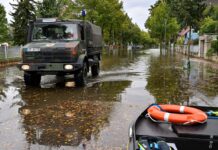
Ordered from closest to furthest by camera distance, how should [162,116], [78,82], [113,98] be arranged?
1. [162,116]
2. [113,98]
3. [78,82]

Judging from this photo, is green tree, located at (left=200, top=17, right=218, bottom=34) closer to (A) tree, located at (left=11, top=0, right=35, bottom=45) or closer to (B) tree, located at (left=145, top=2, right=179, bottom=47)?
(A) tree, located at (left=11, top=0, right=35, bottom=45)

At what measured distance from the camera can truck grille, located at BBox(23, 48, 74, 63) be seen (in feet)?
31.0

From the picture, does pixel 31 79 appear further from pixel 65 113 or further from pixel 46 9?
pixel 46 9

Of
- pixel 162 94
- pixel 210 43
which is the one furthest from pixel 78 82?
pixel 210 43

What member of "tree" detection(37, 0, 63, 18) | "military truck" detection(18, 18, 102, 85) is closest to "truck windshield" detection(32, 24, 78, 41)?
"military truck" detection(18, 18, 102, 85)

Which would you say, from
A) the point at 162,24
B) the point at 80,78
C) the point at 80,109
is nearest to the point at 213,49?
the point at 80,78

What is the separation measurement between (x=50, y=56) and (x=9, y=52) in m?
14.4

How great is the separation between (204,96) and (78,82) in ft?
15.0

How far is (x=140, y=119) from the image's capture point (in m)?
3.80

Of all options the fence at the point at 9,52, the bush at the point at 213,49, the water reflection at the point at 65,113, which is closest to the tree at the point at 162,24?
the bush at the point at 213,49

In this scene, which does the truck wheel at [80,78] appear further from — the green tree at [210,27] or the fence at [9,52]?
the green tree at [210,27]

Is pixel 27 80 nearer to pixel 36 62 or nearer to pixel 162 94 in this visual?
pixel 36 62

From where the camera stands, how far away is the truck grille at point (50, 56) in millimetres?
9461

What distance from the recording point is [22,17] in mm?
27891
